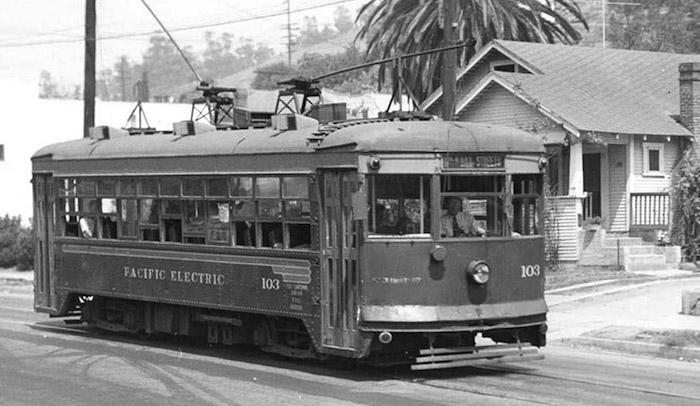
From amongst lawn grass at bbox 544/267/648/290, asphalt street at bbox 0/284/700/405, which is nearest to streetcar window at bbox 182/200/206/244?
asphalt street at bbox 0/284/700/405

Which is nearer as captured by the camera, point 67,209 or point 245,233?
point 245,233

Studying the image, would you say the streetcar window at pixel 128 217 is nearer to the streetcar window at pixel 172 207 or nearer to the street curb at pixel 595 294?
the streetcar window at pixel 172 207

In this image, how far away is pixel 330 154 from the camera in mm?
14727

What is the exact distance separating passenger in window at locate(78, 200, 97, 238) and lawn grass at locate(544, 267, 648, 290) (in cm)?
956

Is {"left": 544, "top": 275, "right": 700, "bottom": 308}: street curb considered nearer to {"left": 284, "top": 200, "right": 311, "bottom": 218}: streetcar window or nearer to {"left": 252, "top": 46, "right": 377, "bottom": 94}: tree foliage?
{"left": 284, "top": 200, "right": 311, "bottom": 218}: streetcar window

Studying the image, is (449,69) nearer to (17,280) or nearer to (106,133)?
(106,133)

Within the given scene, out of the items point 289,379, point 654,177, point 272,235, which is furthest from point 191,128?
point 654,177

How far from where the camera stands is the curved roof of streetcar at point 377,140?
1430 centimetres

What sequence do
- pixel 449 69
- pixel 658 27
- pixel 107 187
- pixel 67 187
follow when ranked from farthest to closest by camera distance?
1. pixel 658 27
2. pixel 449 69
3. pixel 67 187
4. pixel 107 187

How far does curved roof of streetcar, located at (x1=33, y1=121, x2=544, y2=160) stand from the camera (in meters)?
14.3

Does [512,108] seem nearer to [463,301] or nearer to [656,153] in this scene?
[656,153]

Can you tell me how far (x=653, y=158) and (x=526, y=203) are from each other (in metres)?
17.7

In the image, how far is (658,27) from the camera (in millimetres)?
89625

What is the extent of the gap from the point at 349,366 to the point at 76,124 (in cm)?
4085
